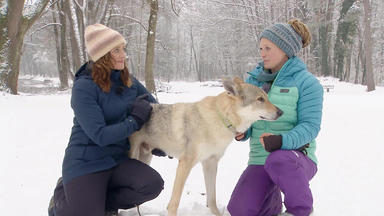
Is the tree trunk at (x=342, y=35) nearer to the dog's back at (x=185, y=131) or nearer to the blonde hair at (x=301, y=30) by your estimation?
the blonde hair at (x=301, y=30)

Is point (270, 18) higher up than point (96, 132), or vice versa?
point (270, 18)

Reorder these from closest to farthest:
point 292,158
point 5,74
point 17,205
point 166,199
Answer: point 292,158
point 17,205
point 166,199
point 5,74

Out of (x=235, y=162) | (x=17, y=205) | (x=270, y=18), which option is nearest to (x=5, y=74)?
(x=17, y=205)

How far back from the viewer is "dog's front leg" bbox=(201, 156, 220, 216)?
346 cm

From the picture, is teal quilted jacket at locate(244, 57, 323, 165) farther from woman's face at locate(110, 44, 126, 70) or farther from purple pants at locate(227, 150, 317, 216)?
woman's face at locate(110, 44, 126, 70)

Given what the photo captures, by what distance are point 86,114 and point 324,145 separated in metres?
5.01

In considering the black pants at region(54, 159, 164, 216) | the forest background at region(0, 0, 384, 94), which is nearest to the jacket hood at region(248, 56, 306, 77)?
the black pants at region(54, 159, 164, 216)

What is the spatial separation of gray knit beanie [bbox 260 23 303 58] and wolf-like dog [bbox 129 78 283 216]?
1.68 feet

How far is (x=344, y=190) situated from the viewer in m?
3.92

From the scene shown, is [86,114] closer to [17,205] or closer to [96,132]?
[96,132]

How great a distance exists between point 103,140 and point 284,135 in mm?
1742

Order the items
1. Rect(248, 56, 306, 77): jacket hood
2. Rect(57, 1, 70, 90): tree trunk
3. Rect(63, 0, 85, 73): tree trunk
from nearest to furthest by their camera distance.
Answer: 1. Rect(248, 56, 306, 77): jacket hood
2. Rect(63, 0, 85, 73): tree trunk
3. Rect(57, 1, 70, 90): tree trunk

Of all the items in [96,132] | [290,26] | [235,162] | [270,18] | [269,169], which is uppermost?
[270,18]

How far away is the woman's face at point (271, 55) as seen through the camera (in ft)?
10.2
